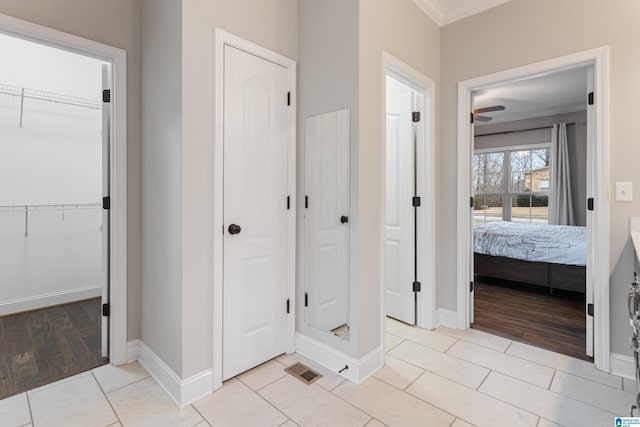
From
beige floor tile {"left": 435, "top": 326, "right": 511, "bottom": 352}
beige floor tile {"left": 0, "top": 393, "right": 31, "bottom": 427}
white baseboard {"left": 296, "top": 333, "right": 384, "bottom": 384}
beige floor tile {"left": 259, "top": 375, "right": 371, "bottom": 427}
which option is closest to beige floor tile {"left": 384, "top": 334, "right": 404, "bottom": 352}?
white baseboard {"left": 296, "top": 333, "right": 384, "bottom": 384}

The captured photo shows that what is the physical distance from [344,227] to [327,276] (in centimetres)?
39

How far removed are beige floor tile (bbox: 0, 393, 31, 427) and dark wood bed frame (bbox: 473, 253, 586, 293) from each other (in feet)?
14.9

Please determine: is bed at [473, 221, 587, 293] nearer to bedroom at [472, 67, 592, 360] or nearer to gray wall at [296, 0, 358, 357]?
bedroom at [472, 67, 592, 360]

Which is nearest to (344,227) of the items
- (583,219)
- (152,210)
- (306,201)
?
(306,201)

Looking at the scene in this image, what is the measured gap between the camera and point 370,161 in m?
2.21

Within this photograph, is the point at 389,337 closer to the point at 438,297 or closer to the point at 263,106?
the point at 438,297

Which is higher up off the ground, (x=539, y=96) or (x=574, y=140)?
(x=539, y=96)

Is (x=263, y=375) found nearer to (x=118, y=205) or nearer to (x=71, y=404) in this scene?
(x=71, y=404)

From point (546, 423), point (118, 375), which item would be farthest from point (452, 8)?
point (118, 375)

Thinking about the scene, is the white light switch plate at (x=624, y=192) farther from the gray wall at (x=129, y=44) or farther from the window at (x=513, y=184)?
the window at (x=513, y=184)

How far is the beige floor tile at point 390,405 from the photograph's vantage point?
172 cm

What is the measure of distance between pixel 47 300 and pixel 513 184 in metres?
7.63


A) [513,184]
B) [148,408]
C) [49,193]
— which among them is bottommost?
[148,408]

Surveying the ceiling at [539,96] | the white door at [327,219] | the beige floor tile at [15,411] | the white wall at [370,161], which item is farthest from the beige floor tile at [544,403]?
the ceiling at [539,96]
